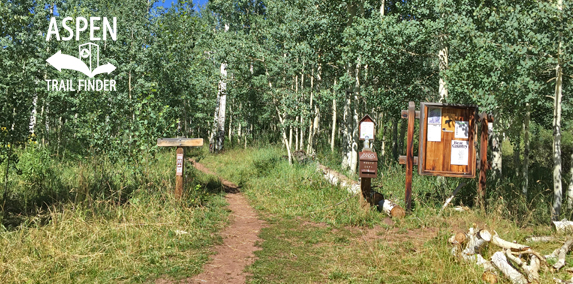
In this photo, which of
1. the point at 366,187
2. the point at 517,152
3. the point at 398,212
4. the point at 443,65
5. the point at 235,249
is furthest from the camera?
the point at 517,152

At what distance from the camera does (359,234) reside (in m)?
7.27

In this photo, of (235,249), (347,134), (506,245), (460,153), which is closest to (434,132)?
(460,153)

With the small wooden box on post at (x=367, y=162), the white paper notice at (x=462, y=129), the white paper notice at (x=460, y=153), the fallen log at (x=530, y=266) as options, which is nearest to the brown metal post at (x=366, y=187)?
the small wooden box on post at (x=367, y=162)

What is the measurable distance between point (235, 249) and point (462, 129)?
5.08 metres

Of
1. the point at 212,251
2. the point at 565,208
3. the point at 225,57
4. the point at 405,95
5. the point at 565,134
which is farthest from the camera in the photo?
the point at 565,134

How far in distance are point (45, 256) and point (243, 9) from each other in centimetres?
2426

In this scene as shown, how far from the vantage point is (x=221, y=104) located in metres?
22.4

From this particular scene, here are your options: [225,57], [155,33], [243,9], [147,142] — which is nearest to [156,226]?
[147,142]

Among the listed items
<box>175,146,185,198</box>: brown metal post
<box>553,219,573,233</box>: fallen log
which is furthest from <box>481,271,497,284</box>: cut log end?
<box>175,146,185,198</box>: brown metal post

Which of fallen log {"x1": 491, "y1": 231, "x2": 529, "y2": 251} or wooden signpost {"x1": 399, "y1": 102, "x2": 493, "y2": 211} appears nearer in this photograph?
fallen log {"x1": 491, "y1": 231, "x2": 529, "y2": 251}

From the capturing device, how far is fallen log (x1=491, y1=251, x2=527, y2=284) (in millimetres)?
4406

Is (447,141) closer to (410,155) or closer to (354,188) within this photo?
(410,155)

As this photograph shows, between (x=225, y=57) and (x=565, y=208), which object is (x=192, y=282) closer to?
(x=565, y=208)

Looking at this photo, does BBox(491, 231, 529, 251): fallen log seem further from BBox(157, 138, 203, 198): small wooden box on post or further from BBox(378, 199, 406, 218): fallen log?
BBox(157, 138, 203, 198): small wooden box on post
